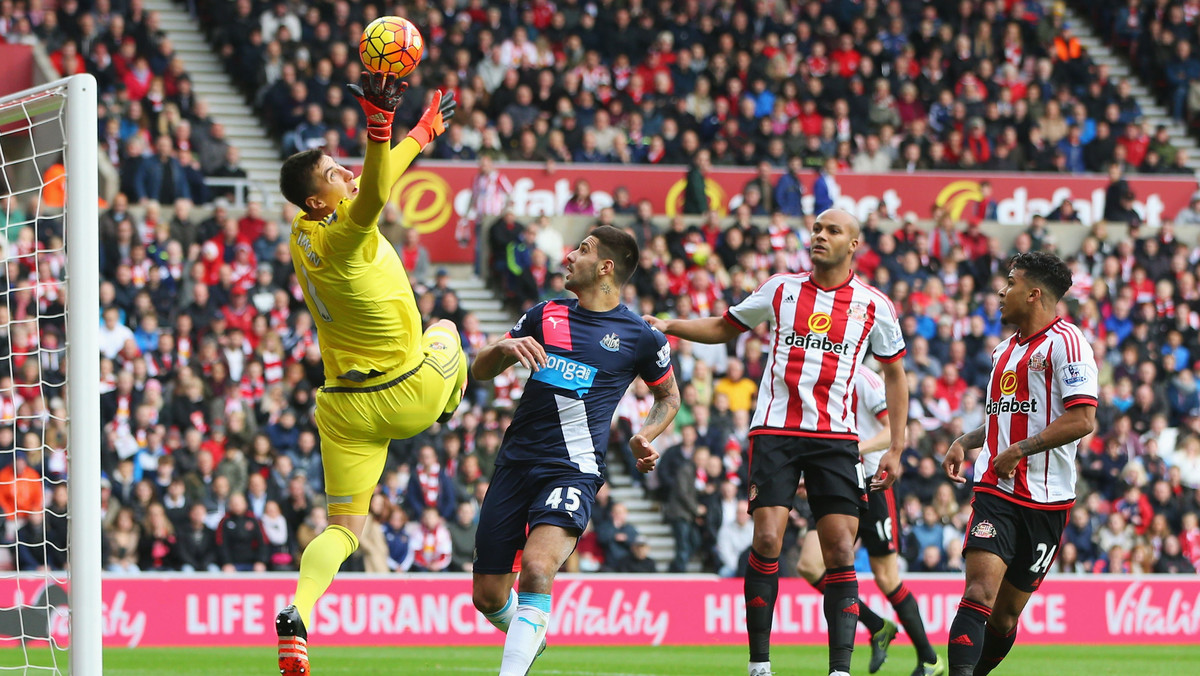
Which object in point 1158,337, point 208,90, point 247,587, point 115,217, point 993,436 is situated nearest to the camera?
point 993,436

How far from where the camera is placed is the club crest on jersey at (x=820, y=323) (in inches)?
336

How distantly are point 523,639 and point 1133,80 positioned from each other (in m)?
23.5

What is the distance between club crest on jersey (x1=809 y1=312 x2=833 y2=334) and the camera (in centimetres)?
852

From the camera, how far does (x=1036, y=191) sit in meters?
22.8

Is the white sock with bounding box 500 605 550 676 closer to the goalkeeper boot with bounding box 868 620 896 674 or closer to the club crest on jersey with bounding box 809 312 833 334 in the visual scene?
the club crest on jersey with bounding box 809 312 833 334

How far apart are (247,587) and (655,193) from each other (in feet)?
30.5

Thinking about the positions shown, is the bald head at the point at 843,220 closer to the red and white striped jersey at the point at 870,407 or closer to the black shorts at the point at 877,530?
the red and white striped jersey at the point at 870,407

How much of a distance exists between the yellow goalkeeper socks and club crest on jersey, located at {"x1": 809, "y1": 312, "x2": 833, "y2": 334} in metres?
2.77

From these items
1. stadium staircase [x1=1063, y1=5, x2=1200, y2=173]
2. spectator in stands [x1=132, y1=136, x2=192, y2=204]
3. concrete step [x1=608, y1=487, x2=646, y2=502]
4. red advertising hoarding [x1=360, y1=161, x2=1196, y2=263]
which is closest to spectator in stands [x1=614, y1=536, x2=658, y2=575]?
concrete step [x1=608, y1=487, x2=646, y2=502]

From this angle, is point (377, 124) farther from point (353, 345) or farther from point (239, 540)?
point (239, 540)

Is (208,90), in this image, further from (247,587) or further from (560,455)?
(560,455)

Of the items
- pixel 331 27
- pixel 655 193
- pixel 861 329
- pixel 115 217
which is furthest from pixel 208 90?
pixel 861 329

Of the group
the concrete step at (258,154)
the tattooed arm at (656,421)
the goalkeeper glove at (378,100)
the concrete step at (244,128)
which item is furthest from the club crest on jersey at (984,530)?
the concrete step at (244,128)

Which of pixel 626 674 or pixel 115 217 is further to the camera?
pixel 115 217
